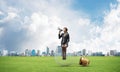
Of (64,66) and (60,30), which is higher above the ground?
(60,30)

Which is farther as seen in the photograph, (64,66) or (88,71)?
(64,66)

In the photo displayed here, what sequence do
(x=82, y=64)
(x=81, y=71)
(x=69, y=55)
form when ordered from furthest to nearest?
(x=82, y=64) < (x=69, y=55) < (x=81, y=71)

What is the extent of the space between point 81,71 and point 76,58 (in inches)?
167

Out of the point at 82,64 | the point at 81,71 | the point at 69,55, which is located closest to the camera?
the point at 81,71

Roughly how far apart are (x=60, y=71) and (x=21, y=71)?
6.95ft

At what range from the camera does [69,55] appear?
20.5 metres

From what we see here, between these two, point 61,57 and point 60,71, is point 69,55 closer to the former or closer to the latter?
point 61,57

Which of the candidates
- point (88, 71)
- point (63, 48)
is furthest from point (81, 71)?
point (63, 48)

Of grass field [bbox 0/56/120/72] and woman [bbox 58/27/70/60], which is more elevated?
woman [bbox 58/27/70/60]

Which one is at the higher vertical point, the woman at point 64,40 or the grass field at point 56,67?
the woman at point 64,40

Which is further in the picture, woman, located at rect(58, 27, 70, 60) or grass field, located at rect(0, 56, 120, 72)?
woman, located at rect(58, 27, 70, 60)

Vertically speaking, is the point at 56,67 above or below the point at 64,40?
below

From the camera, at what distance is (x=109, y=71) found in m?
18.3

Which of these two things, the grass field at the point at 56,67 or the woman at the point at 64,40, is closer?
the grass field at the point at 56,67
